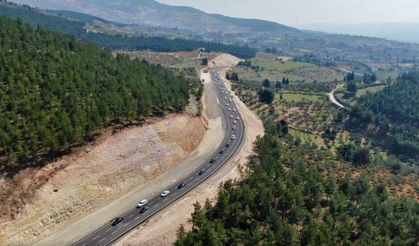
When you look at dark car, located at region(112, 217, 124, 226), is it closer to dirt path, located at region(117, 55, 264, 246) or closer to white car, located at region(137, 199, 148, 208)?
dirt path, located at region(117, 55, 264, 246)

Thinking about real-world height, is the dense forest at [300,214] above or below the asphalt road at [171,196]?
above

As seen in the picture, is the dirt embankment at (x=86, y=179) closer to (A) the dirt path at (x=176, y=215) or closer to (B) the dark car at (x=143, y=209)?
(B) the dark car at (x=143, y=209)

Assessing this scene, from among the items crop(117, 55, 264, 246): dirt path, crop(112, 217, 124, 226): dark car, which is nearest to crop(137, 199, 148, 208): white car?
crop(117, 55, 264, 246): dirt path

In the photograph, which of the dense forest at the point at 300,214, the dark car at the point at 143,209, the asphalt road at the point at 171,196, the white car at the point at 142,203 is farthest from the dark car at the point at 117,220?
the dense forest at the point at 300,214

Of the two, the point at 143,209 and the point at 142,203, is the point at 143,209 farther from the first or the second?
the point at 142,203

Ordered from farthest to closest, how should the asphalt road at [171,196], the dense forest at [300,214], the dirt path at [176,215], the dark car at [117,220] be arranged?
the dark car at [117,220] → the asphalt road at [171,196] → the dirt path at [176,215] → the dense forest at [300,214]

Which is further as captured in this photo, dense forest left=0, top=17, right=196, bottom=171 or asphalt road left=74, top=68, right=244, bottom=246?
dense forest left=0, top=17, right=196, bottom=171

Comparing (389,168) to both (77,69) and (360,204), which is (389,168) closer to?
(360,204)
